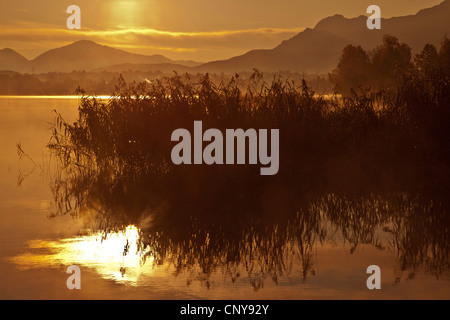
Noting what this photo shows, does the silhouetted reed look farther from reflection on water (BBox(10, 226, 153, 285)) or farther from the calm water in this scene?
reflection on water (BBox(10, 226, 153, 285))

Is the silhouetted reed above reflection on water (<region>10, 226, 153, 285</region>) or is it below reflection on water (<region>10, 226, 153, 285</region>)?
above

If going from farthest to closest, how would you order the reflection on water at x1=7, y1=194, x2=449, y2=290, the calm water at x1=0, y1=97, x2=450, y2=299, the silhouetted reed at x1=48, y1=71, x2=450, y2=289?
1. the silhouetted reed at x1=48, y1=71, x2=450, y2=289
2. the reflection on water at x1=7, y1=194, x2=449, y2=290
3. the calm water at x1=0, y1=97, x2=450, y2=299

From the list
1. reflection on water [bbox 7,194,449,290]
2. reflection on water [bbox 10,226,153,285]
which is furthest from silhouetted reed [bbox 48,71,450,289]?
reflection on water [bbox 10,226,153,285]

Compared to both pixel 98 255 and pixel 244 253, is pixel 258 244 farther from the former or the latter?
pixel 98 255

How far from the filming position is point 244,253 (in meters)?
9.11

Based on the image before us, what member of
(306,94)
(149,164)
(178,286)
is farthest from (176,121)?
(178,286)

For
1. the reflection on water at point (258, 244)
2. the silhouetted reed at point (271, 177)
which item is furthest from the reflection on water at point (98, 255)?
the silhouetted reed at point (271, 177)

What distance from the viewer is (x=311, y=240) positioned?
9.90 m

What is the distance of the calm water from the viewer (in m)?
7.60

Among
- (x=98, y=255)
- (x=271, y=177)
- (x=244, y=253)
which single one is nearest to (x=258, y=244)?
(x=244, y=253)

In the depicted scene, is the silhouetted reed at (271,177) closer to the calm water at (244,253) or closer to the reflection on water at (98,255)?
the calm water at (244,253)

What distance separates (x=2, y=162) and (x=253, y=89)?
8738mm

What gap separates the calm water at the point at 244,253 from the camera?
7.60 metres

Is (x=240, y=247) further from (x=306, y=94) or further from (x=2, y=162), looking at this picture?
(x=2, y=162)
